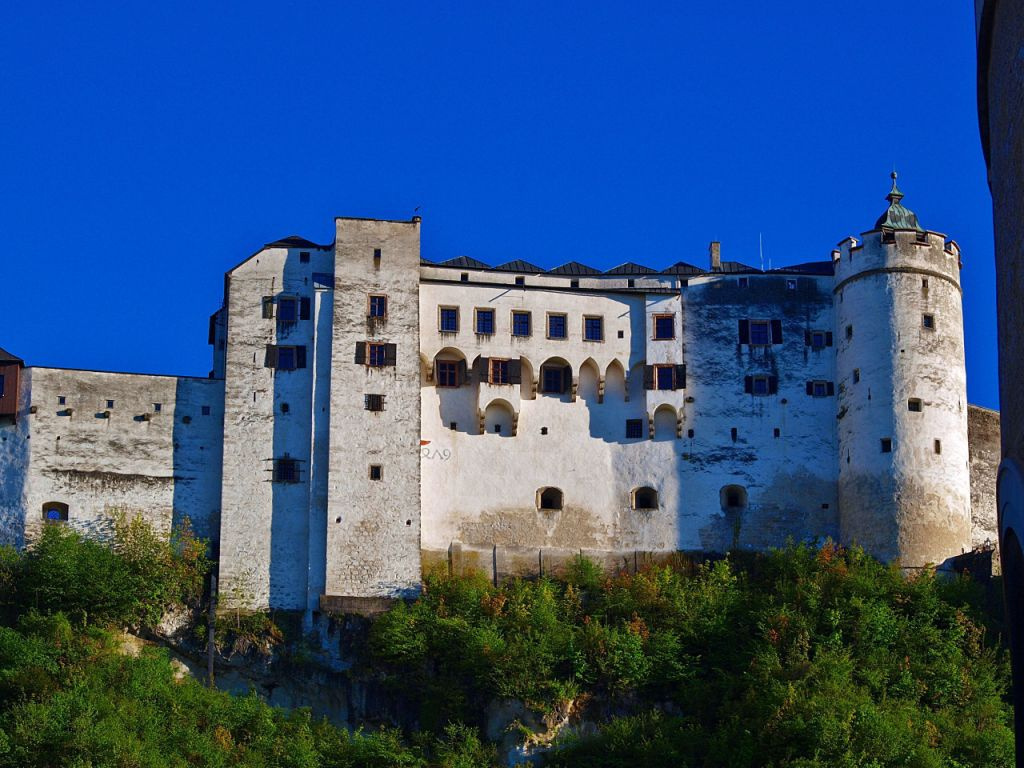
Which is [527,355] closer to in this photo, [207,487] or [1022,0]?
[207,487]

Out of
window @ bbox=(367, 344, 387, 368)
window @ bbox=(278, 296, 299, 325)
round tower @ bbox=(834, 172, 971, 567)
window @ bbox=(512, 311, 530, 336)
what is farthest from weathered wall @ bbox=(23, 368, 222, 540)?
round tower @ bbox=(834, 172, 971, 567)

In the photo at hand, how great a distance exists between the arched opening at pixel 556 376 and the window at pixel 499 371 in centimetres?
126

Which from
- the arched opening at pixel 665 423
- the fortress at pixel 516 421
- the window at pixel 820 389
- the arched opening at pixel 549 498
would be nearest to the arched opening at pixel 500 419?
the fortress at pixel 516 421

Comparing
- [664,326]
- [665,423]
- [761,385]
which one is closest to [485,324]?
[664,326]

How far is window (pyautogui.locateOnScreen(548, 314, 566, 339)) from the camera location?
53406mm

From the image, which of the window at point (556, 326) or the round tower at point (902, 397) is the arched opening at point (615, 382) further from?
the round tower at point (902, 397)

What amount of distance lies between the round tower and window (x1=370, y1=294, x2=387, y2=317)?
1458cm

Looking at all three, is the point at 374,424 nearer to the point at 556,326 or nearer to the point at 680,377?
the point at 556,326

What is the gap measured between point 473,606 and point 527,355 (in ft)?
→ 30.1

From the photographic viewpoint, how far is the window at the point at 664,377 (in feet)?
174

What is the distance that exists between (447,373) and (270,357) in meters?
5.57

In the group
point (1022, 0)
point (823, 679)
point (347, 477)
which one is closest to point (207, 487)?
point (347, 477)

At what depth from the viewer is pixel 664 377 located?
175ft

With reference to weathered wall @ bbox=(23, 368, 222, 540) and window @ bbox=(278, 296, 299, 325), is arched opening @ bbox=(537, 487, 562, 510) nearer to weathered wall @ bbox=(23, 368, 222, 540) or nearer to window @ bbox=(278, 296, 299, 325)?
window @ bbox=(278, 296, 299, 325)
